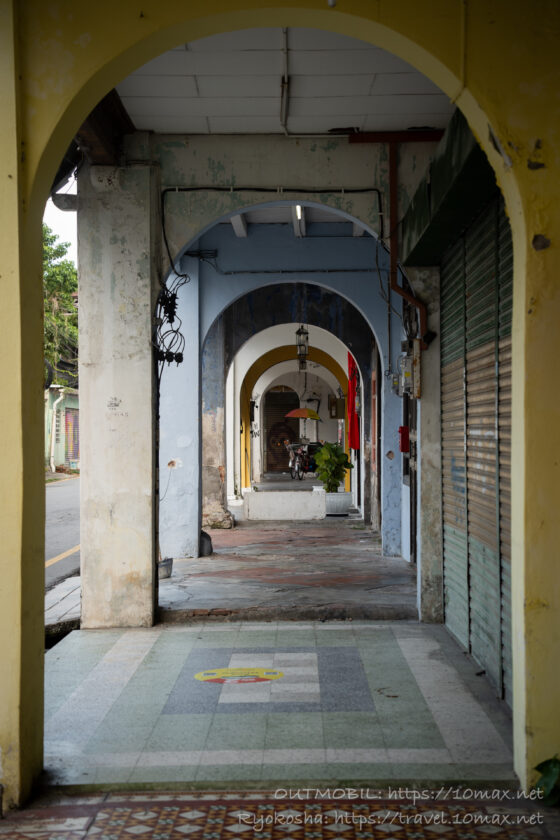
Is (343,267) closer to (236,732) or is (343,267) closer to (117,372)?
(117,372)

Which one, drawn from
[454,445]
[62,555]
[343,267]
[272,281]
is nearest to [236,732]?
[454,445]

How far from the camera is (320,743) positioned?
12.4 ft

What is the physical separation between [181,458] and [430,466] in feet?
13.6

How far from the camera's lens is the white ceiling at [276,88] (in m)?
4.95

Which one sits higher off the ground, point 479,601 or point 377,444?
point 377,444

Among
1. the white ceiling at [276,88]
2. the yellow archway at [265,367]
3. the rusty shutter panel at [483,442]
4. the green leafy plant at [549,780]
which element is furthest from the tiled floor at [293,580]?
the yellow archway at [265,367]

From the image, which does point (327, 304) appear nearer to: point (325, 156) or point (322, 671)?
point (325, 156)

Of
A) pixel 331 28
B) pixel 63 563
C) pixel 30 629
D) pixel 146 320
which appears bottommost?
pixel 63 563

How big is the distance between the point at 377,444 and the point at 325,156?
5.78m

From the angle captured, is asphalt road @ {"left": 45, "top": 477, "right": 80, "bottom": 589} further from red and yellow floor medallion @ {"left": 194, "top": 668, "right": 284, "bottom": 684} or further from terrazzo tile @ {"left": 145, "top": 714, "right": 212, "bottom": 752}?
terrazzo tile @ {"left": 145, "top": 714, "right": 212, "bottom": 752}

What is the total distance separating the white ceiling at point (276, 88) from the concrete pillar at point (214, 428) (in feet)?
19.9

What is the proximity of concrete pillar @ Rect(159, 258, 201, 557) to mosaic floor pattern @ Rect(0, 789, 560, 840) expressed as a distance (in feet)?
20.5

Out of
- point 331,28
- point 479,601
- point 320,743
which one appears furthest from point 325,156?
point 320,743

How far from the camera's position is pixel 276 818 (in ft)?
10.1
